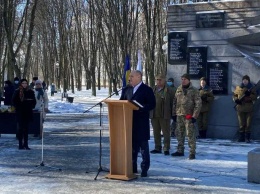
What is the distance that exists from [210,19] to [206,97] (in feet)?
7.59

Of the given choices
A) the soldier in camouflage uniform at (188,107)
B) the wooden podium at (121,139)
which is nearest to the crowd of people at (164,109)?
the soldier in camouflage uniform at (188,107)

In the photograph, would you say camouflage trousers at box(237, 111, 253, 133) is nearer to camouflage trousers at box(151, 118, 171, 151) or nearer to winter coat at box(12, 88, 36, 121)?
camouflage trousers at box(151, 118, 171, 151)

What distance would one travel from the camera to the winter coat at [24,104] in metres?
12.0

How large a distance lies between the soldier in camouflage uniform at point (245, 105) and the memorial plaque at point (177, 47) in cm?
207

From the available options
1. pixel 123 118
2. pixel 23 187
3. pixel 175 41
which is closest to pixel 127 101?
pixel 123 118

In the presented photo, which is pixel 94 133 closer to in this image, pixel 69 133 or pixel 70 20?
pixel 69 133

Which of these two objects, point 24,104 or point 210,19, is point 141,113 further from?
point 210,19

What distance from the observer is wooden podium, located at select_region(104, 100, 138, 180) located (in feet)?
27.5

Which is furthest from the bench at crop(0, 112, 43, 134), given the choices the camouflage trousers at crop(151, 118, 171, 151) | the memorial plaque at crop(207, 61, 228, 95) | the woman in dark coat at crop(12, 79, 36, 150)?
the memorial plaque at crop(207, 61, 228, 95)

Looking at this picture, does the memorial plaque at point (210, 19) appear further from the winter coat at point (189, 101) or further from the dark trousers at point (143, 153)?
the dark trousers at point (143, 153)

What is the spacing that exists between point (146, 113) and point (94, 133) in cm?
706

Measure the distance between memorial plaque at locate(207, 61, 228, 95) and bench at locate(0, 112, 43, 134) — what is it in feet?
16.6

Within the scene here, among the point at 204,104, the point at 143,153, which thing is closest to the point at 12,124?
the point at 204,104

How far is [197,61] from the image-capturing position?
14414mm
